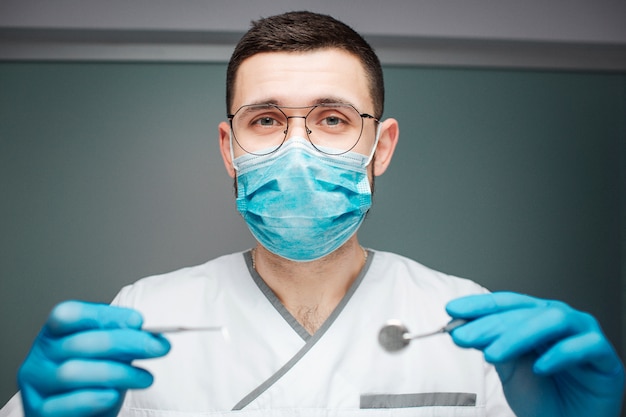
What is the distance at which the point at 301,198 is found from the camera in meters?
1.01

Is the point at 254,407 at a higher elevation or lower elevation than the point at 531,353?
lower

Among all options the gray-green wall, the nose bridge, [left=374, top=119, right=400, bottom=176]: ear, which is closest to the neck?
[left=374, top=119, right=400, bottom=176]: ear

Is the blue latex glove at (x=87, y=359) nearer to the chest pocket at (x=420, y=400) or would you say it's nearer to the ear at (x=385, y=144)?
the chest pocket at (x=420, y=400)

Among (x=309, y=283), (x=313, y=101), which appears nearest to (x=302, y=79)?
(x=313, y=101)

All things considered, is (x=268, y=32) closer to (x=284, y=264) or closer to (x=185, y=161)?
(x=284, y=264)

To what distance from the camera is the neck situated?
1.19 meters

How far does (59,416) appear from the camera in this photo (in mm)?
774

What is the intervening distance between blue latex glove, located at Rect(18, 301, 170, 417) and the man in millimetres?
91

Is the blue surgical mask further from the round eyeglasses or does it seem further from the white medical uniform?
the white medical uniform

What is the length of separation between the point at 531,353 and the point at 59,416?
943 millimetres

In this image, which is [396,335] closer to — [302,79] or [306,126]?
[306,126]

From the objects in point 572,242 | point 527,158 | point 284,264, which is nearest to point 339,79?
point 284,264

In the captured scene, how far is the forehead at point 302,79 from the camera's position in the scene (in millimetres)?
1068

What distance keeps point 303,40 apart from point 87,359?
34.5 inches
